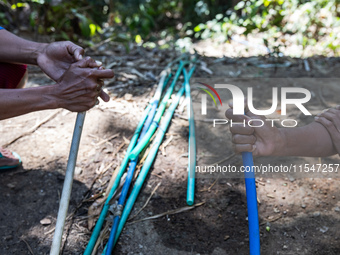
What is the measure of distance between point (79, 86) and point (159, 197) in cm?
74

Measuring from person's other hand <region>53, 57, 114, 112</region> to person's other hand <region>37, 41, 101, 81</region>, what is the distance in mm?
244

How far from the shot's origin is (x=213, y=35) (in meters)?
4.65

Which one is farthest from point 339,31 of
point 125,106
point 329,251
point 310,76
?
point 329,251

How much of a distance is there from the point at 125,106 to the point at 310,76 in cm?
181

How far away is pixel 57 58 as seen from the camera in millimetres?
1725

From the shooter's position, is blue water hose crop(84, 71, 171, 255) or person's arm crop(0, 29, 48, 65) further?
person's arm crop(0, 29, 48, 65)

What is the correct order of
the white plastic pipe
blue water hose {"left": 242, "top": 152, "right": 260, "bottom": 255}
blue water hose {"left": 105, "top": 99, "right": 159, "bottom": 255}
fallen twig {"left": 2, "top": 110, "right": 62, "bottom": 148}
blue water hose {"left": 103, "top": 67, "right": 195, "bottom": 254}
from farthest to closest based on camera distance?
1. fallen twig {"left": 2, "top": 110, "right": 62, "bottom": 148}
2. blue water hose {"left": 103, "top": 67, "right": 195, "bottom": 254}
3. blue water hose {"left": 105, "top": 99, "right": 159, "bottom": 255}
4. the white plastic pipe
5. blue water hose {"left": 242, "top": 152, "right": 260, "bottom": 255}

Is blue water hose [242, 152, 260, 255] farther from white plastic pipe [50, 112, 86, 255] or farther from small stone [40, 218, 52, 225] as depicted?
small stone [40, 218, 52, 225]

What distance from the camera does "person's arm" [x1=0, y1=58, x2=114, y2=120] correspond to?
4.53 ft

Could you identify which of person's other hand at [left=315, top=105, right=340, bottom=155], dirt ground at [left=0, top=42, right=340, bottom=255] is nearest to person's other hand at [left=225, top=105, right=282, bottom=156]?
person's other hand at [left=315, top=105, right=340, bottom=155]

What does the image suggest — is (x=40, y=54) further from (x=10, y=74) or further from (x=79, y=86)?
(x=79, y=86)

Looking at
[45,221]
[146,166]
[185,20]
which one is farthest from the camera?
[185,20]

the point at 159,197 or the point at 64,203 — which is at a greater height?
the point at 159,197

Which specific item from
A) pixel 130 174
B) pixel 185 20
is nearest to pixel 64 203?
pixel 130 174
